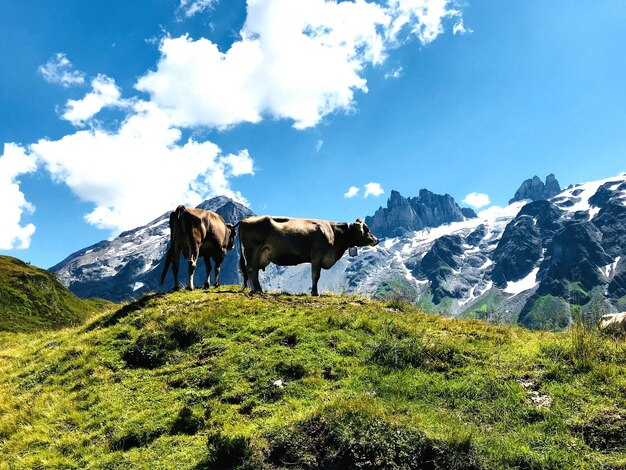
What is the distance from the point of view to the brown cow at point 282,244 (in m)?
21.8

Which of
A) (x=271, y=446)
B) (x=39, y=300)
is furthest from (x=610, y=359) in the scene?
(x=39, y=300)

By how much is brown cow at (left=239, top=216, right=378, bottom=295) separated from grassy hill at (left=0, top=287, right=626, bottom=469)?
16.2 feet

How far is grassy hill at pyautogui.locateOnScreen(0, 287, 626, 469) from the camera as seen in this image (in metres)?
9.12

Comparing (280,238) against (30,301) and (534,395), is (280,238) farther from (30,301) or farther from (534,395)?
(30,301)

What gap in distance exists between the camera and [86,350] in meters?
15.6

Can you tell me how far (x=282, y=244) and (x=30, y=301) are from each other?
93.8 m

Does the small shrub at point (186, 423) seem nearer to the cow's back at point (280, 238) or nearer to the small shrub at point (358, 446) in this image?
the small shrub at point (358, 446)

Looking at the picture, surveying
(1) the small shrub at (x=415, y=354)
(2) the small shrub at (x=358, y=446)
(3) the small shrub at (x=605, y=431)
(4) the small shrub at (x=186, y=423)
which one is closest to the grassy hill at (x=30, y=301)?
(4) the small shrub at (x=186, y=423)

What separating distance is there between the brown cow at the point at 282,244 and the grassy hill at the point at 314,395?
494 centimetres

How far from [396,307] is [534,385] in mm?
7761

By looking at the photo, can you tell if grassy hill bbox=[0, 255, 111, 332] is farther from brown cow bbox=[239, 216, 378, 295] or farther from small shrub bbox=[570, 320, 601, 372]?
small shrub bbox=[570, 320, 601, 372]

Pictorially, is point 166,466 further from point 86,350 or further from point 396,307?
point 396,307

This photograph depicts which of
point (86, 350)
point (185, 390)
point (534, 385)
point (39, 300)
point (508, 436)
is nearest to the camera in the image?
point (508, 436)

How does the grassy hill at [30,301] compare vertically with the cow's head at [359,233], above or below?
above
